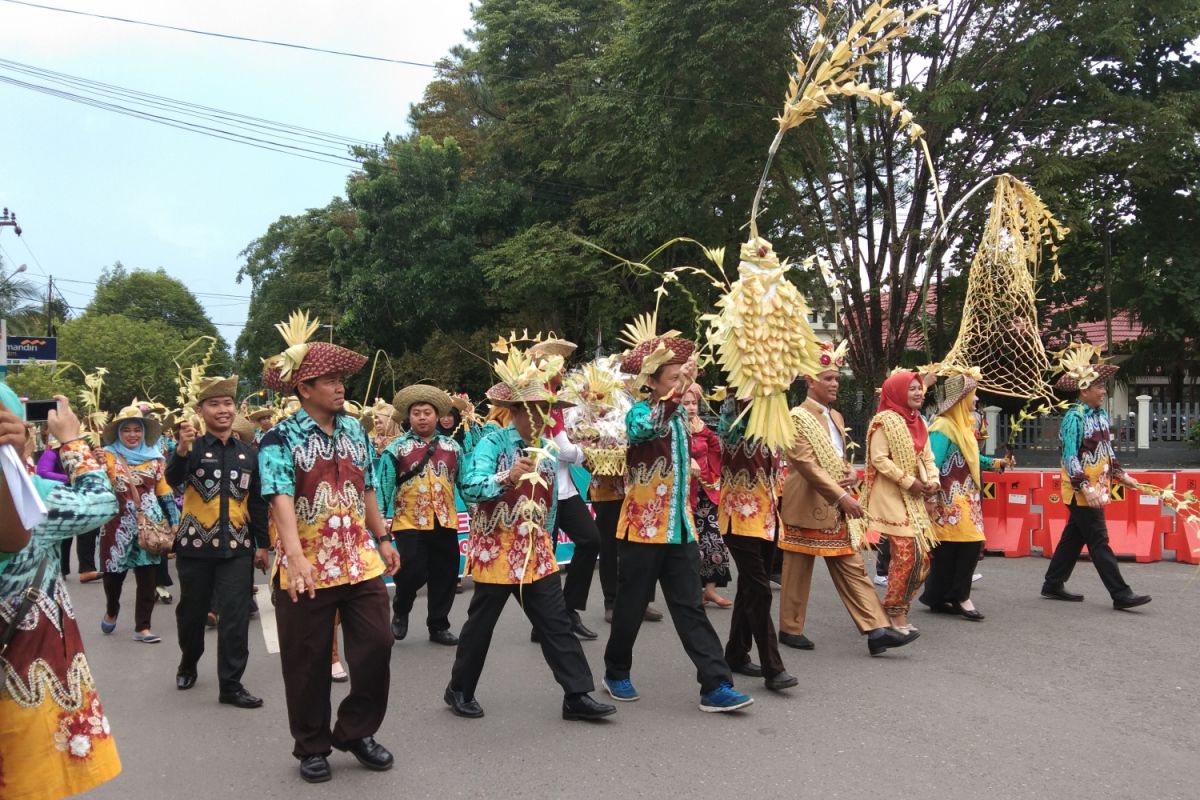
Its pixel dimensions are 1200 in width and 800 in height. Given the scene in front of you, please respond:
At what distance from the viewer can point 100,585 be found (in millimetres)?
9984

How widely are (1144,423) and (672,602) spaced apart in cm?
1600

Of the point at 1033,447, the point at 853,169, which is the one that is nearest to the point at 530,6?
the point at 853,169

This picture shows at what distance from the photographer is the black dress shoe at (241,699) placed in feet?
17.5

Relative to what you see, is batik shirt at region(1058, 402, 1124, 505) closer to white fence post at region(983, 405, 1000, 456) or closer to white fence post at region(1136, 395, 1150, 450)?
white fence post at region(983, 405, 1000, 456)

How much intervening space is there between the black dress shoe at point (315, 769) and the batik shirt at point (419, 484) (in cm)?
269

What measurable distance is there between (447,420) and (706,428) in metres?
2.22

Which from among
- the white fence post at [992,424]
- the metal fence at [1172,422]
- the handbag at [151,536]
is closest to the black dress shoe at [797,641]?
the handbag at [151,536]

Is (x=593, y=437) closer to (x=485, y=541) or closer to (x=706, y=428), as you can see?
(x=706, y=428)

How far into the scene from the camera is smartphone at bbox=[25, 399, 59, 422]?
2965mm

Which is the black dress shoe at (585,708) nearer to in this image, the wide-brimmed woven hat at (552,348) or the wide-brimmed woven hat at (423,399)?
the wide-brimmed woven hat at (552,348)

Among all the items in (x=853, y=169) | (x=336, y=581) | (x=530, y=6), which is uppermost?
(x=530, y=6)

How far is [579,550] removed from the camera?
7.06 m

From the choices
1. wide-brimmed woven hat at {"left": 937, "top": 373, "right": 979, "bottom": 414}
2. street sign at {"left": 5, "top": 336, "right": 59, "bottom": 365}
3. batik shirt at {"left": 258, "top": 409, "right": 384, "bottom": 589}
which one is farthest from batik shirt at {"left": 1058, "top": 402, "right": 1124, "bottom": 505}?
street sign at {"left": 5, "top": 336, "right": 59, "bottom": 365}

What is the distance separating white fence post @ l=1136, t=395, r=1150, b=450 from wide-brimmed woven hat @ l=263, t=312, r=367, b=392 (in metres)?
17.3
